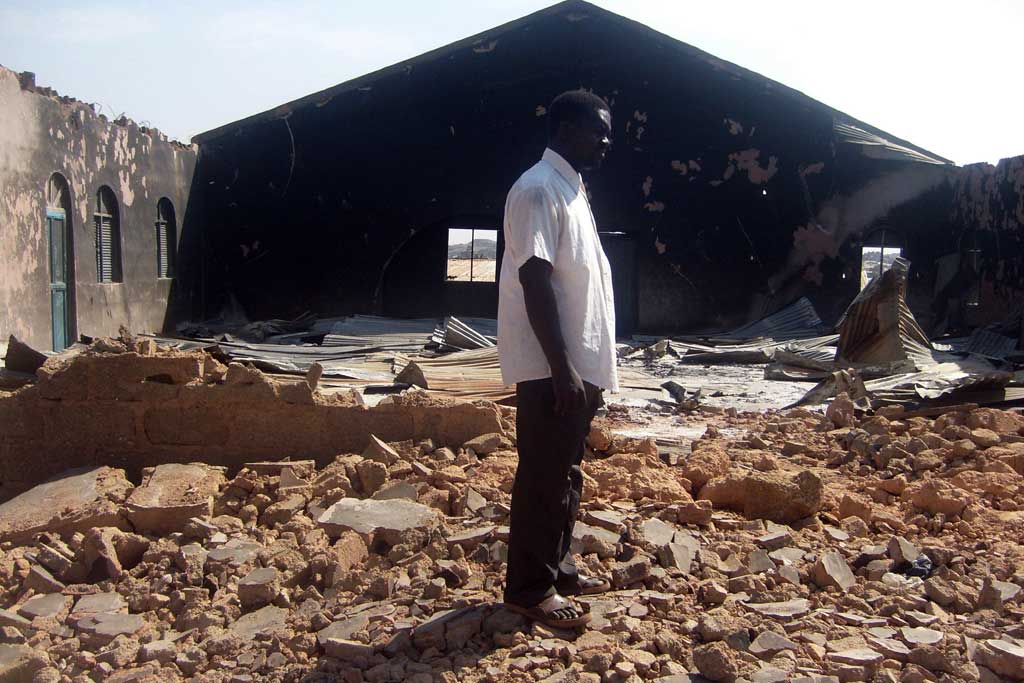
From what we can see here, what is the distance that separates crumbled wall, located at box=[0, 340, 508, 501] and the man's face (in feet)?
7.11

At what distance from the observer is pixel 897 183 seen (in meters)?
15.0

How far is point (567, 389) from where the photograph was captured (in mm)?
2793

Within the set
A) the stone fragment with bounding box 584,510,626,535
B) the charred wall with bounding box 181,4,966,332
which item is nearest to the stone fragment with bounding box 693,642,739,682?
the stone fragment with bounding box 584,510,626,535

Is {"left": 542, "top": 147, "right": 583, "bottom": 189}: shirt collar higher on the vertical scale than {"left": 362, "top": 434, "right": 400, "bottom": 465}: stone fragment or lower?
higher

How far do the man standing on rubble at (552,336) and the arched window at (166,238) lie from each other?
1178 centimetres

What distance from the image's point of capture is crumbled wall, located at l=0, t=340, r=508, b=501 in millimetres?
4953

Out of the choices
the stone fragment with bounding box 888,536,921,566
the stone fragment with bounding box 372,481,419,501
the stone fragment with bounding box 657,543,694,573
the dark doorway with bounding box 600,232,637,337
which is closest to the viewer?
the stone fragment with bounding box 657,543,694,573

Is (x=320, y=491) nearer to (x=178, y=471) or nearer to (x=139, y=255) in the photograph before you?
(x=178, y=471)

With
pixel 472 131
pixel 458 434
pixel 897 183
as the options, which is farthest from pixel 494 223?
pixel 458 434

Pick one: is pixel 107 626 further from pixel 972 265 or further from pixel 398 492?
pixel 972 265

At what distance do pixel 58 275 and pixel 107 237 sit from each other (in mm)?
1411

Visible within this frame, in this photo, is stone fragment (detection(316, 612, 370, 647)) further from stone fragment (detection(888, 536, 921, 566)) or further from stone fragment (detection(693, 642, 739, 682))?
stone fragment (detection(888, 536, 921, 566))

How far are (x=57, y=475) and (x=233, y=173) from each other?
1075cm

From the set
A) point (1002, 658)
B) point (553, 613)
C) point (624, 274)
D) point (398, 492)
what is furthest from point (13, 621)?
A: point (624, 274)
